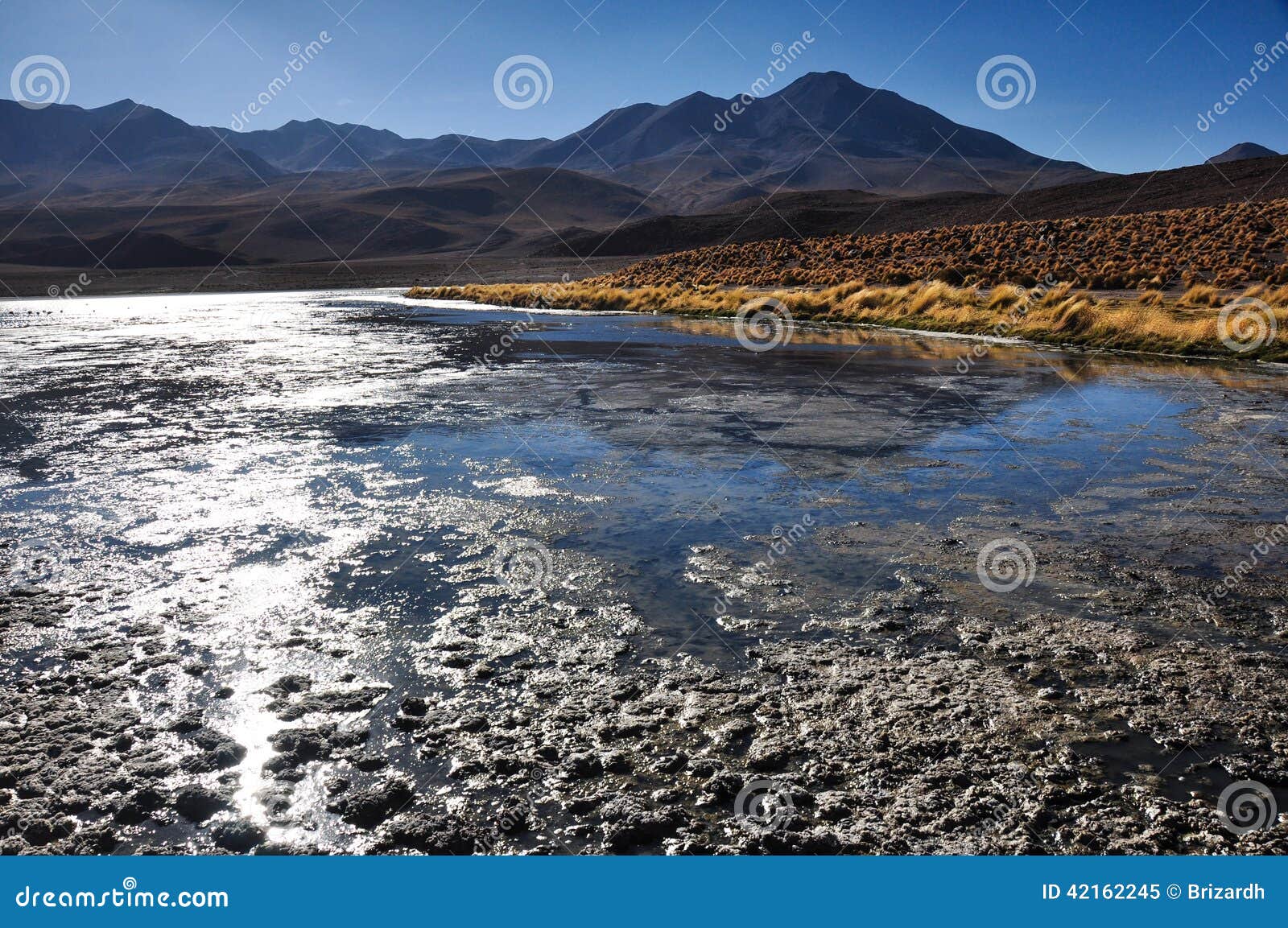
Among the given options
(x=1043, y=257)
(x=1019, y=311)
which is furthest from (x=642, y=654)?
(x=1043, y=257)

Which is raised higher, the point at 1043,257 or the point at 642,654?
the point at 1043,257

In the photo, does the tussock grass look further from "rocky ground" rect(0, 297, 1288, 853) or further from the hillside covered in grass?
"rocky ground" rect(0, 297, 1288, 853)

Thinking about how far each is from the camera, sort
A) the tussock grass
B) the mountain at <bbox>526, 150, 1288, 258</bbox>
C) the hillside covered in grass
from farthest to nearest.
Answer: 1. the mountain at <bbox>526, 150, 1288, 258</bbox>
2. the hillside covered in grass
3. the tussock grass

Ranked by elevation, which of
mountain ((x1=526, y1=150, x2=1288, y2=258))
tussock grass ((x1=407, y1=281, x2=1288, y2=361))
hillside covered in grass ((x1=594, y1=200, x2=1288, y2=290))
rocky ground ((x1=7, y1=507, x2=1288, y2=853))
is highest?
mountain ((x1=526, y1=150, x2=1288, y2=258))

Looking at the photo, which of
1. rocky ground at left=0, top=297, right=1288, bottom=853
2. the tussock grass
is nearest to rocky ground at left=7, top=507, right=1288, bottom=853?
rocky ground at left=0, top=297, right=1288, bottom=853

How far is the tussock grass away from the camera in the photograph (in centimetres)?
1748

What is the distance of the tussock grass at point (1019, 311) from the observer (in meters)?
17.5

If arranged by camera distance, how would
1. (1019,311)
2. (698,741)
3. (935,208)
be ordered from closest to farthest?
1. (698,741)
2. (1019,311)
3. (935,208)

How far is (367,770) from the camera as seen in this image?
328cm

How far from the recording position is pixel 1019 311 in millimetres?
21516

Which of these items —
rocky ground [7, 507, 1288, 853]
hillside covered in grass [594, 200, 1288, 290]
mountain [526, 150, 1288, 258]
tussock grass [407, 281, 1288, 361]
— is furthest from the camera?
mountain [526, 150, 1288, 258]

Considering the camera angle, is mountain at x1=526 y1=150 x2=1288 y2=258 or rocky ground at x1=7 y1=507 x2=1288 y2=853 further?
mountain at x1=526 y1=150 x2=1288 y2=258

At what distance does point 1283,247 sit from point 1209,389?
19637mm

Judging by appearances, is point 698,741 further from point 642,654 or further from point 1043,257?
point 1043,257
